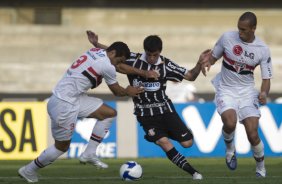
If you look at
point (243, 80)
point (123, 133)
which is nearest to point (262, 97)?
point (243, 80)

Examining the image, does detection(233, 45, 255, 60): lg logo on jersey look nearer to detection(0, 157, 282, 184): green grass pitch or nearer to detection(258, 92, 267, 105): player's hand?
detection(258, 92, 267, 105): player's hand

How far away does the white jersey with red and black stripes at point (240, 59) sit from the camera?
10.7 m

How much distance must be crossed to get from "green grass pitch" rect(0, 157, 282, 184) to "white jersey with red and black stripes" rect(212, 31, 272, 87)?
1.37m

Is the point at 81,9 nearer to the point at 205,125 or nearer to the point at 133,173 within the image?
the point at 205,125

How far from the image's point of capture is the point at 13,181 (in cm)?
1052

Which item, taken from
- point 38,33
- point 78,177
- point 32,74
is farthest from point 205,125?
point 38,33

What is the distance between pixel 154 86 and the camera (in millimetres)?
10742

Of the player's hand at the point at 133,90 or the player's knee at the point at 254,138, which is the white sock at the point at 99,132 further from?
the player's knee at the point at 254,138

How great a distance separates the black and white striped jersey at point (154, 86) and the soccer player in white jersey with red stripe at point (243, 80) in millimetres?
561

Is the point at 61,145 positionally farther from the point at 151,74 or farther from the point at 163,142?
the point at 151,74

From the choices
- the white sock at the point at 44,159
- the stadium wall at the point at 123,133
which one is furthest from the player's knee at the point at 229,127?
the stadium wall at the point at 123,133

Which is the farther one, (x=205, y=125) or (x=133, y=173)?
(x=205, y=125)

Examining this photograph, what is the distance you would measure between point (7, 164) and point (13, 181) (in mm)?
4685

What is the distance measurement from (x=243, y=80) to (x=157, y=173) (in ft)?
7.40
